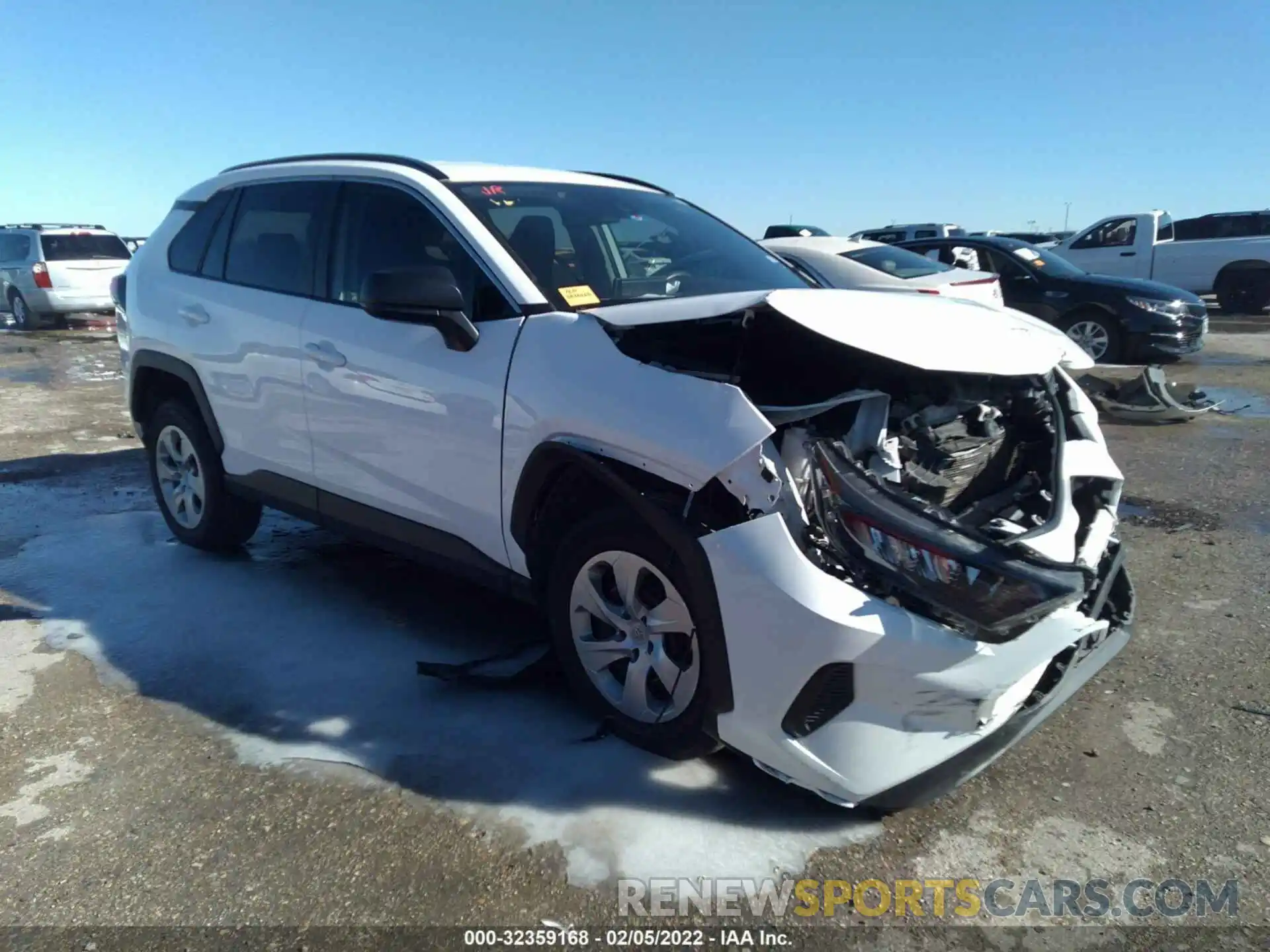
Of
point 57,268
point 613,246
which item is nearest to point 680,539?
point 613,246

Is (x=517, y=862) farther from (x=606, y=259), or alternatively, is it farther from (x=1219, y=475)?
(x=1219, y=475)

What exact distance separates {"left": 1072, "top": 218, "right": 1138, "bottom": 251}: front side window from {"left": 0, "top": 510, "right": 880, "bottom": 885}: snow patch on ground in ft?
53.8

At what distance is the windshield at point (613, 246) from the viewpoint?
3.60 meters

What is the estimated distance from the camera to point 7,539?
5395mm

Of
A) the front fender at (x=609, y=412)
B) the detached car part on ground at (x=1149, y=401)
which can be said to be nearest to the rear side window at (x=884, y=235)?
the detached car part on ground at (x=1149, y=401)

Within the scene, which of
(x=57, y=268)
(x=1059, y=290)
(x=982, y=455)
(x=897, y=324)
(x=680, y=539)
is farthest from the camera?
(x=57, y=268)

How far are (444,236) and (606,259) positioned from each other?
2.01 feet

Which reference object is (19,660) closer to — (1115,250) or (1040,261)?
(1040,261)

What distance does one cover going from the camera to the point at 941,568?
2.47m

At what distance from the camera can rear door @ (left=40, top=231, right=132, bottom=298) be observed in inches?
658

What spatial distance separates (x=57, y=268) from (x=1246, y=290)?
20961mm

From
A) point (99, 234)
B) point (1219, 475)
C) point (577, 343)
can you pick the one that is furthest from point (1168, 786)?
point (99, 234)

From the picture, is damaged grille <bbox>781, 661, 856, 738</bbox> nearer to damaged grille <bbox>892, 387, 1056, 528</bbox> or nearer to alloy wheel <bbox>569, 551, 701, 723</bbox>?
alloy wheel <bbox>569, 551, 701, 723</bbox>

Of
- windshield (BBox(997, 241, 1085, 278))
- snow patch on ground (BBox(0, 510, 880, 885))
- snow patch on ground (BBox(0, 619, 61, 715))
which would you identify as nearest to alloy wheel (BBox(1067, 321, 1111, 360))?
windshield (BBox(997, 241, 1085, 278))
